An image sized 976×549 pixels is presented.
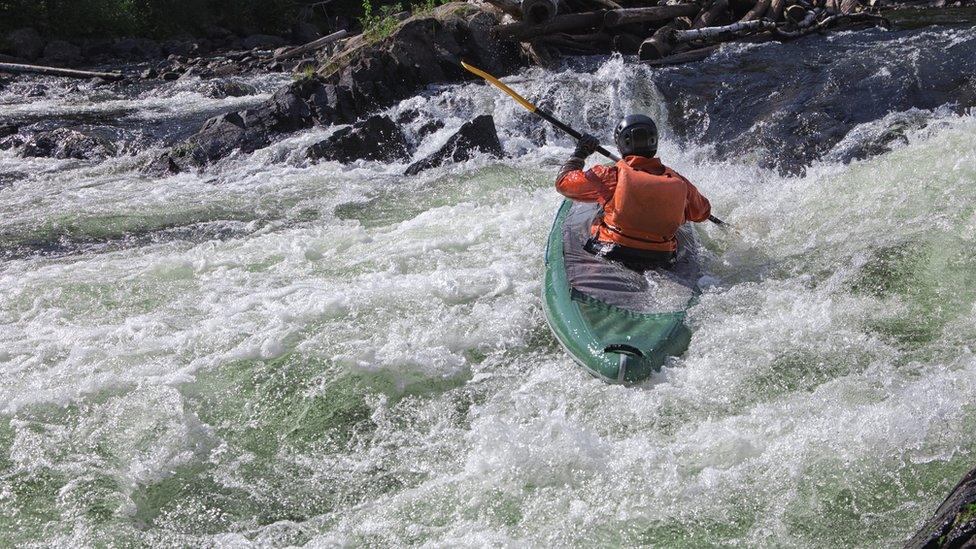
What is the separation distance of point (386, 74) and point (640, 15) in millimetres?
3475

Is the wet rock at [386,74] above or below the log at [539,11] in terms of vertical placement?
below

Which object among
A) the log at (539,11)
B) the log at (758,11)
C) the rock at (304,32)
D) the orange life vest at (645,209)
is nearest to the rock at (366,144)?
the log at (539,11)

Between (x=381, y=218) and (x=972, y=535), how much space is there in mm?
5531

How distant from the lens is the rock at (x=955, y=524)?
2.37 m

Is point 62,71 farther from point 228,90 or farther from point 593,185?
point 593,185

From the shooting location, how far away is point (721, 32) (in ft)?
35.2

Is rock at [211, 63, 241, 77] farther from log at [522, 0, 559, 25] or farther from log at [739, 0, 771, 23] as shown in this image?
log at [739, 0, 771, 23]

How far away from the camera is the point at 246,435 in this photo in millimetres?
4078

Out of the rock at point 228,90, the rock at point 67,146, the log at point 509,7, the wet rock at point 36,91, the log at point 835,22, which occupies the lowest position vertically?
the rock at point 228,90

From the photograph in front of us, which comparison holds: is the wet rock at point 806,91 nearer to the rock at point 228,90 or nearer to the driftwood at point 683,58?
the driftwood at point 683,58

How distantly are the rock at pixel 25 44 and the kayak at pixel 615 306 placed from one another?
1553cm

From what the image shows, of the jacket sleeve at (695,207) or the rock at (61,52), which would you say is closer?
the jacket sleeve at (695,207)

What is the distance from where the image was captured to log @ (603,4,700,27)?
1109 centimetres

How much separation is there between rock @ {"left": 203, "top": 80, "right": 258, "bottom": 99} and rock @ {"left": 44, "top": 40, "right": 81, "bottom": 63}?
17.8 ft
